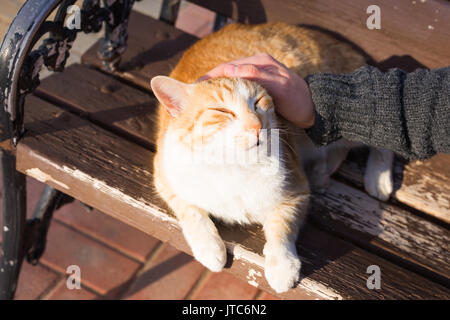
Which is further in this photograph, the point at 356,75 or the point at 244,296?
the point at 244,296

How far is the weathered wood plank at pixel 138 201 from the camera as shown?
1312 mm

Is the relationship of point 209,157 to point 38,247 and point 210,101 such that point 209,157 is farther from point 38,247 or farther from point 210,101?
point 38,247

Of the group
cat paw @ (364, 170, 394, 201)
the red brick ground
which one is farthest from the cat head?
the red brick ground

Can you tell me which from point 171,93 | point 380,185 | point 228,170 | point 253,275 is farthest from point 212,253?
point 380,185

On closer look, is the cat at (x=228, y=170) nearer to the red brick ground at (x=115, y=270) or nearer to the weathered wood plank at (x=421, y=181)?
the weathered wood plank at (x=421, y=181)

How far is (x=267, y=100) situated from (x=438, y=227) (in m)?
0.78

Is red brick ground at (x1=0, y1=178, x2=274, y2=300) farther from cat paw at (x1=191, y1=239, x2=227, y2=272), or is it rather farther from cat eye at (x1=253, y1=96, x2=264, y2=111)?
cat eye at (x1=253, y1=96, x2=264, y2=111)

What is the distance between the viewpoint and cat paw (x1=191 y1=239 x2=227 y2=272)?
132 cm

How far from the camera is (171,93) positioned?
140 centimetres

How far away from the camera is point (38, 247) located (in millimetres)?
2049

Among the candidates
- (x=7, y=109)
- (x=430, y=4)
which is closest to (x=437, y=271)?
(x=430, y=4)

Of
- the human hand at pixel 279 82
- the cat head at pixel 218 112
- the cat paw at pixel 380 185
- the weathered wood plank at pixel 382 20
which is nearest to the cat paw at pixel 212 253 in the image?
the cat head at pixel 218 112

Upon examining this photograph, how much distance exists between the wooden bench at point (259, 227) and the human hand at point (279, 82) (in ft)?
1.17

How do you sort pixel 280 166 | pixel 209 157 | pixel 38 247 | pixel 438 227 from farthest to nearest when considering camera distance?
1. pixel 38 247
2. pixel 438 227
3. pixel 280 166
4. pixel 209 157
